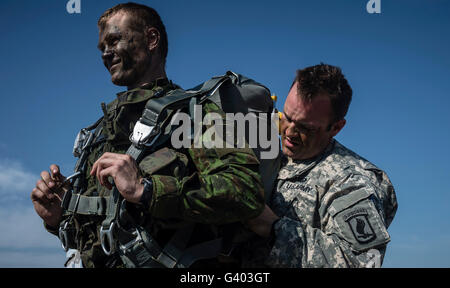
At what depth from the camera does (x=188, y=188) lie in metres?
3.01

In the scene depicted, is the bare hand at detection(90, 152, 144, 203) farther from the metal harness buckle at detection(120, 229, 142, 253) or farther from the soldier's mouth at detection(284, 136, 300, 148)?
the soldier's mouth at detection(284, 136, 300, 148)

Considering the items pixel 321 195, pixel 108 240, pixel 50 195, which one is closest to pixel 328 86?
pixel 321 195

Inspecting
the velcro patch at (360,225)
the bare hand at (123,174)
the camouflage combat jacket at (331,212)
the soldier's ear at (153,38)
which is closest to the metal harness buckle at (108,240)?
the bare hand at (123,174)

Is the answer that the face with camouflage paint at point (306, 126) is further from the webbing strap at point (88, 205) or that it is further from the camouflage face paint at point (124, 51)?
the webbing strap at point (88, 205)

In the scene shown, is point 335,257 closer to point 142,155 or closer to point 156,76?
point 142,155

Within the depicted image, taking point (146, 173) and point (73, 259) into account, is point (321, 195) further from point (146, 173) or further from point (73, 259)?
point (73, 259)

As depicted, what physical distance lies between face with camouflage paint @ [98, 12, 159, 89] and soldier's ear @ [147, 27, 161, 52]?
44mm

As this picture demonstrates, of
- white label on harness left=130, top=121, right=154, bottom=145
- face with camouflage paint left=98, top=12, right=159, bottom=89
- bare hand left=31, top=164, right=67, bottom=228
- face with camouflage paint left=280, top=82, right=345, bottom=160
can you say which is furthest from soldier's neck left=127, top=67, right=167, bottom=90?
face with camouflage paint left=280, top=82, right=345, bottom=160

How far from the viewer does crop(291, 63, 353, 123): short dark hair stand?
4.69 m

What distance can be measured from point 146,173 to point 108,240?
0.57 m

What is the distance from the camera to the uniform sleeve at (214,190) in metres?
2.92

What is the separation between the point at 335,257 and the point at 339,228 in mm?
341

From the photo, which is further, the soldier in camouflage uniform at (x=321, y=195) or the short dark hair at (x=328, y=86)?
the short dark hair at (x=328, y=86)

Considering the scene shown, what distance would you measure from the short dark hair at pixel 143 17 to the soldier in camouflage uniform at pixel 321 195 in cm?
154
